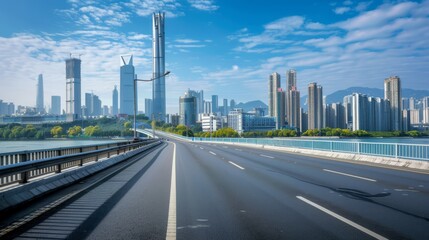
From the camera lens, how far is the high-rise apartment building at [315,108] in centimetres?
18270

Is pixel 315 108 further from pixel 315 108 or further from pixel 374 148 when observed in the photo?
pixel 374 148

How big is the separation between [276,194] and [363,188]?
319 cm

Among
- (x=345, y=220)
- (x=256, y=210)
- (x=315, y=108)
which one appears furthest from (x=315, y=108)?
(x=345, y=220)

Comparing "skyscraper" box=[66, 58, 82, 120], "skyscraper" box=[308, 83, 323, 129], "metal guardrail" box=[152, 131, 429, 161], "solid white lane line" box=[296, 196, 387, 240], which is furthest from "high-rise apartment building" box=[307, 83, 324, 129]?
"solid white lane line" box=[296, 196, 387, 240]

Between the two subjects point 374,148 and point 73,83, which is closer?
point 374,148

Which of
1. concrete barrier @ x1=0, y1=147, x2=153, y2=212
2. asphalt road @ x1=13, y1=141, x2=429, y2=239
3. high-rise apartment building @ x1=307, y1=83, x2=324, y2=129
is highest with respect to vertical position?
high-rise apartment building @ x1=307, y1=83, x2=324, y2=129

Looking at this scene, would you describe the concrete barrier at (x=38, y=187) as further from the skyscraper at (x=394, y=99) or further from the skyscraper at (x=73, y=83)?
the skyscraper at (x=73, y=83)

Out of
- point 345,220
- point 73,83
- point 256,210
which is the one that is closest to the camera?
point 345,220

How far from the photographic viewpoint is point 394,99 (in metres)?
136

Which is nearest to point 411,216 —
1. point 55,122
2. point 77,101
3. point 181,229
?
point 181,229

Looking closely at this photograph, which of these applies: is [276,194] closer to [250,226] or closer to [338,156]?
[250,226]

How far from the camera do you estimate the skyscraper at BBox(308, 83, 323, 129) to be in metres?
183

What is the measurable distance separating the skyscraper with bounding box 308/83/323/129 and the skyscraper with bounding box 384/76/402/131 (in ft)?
133

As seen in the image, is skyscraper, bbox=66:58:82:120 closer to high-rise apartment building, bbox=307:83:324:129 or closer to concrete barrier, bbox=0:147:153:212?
high-rise apartment building, bbox=307:83:324:129
